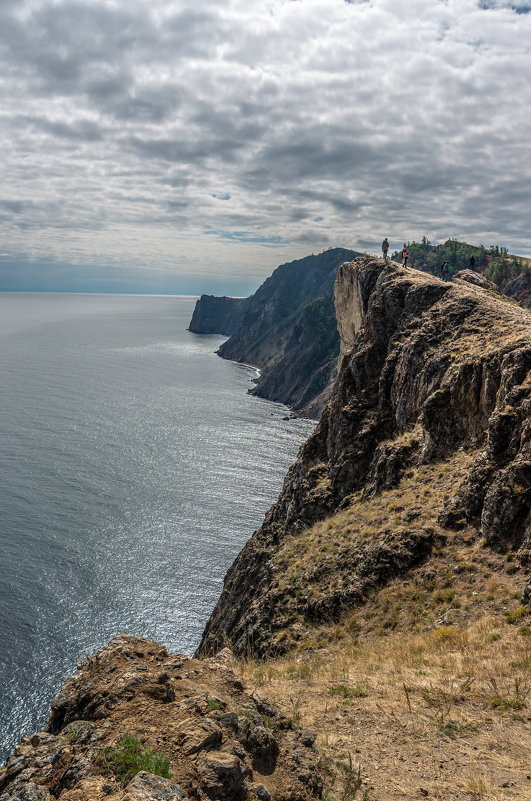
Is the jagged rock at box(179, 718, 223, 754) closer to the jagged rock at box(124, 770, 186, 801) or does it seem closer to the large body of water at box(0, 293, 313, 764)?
the jagged rock at box(124, 770, 186, 801)

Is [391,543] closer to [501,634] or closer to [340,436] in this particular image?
[501,634]

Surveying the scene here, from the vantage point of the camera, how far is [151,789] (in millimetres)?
7379

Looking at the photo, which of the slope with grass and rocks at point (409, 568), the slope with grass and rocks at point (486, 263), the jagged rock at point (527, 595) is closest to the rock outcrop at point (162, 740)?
the slope with grass and rocks at point (409, 568)

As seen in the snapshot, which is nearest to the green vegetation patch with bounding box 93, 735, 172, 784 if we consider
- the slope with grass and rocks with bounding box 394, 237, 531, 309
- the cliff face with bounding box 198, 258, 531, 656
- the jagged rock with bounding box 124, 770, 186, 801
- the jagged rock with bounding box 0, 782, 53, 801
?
the jagged rock with bounding box 124, 770, 186, 801

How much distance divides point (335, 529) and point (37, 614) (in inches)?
1787

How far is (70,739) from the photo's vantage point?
9.48 meters

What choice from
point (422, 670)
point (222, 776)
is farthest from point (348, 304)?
point (222, 776)

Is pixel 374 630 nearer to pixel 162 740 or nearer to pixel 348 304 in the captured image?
pixel 162 740

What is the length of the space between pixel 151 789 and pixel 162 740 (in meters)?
1.70

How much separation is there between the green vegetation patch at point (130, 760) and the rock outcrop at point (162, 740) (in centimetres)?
4

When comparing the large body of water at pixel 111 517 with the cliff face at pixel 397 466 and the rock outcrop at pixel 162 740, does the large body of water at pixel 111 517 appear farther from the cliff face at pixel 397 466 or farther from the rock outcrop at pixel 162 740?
the rock outcrop at pixel 162 740

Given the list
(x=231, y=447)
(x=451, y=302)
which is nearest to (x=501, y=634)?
(x=451, y=302)

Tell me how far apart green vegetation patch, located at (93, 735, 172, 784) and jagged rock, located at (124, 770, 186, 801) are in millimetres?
362

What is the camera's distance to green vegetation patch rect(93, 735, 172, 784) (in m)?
8.00
